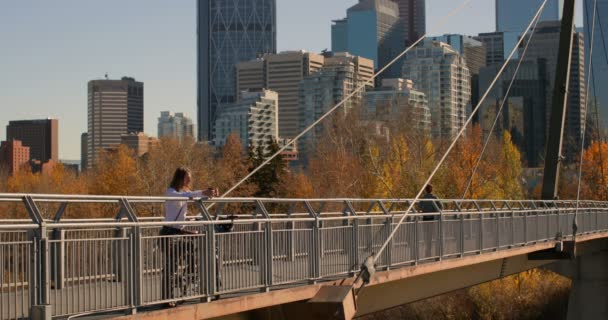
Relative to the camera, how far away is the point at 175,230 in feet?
46.9

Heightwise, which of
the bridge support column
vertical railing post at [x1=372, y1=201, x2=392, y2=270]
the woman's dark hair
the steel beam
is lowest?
the bridge support column

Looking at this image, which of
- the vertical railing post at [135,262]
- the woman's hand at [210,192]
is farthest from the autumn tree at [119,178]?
the vertical railing post at [135,262]

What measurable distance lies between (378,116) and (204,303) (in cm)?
A: 7324

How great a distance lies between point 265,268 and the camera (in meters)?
16.1

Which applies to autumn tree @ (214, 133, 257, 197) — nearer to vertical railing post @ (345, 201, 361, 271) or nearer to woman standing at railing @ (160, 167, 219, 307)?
vertical railing post @ (345, 201, 361, 271)

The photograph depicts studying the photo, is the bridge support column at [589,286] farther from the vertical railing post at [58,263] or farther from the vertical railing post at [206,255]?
the vertical railing post at [58,263]

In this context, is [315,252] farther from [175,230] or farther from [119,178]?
[119,178]

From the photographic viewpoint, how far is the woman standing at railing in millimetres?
13836

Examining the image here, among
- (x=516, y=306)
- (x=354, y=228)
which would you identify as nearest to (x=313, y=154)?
(x=516, y=306)

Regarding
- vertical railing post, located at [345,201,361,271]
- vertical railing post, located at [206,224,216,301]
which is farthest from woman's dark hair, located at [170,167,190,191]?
vertical railing post, located at [345,201,361,271]

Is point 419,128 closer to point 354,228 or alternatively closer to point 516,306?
point 516,306

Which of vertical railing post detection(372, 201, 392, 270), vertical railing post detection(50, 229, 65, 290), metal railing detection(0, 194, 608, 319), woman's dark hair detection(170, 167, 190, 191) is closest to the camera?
metal railing detection(0, 194, 608, 319)

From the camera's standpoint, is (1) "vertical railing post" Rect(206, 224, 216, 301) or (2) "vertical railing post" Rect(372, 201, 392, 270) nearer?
(1) "vertical railing post" Rect(206, 224, 216, 301)

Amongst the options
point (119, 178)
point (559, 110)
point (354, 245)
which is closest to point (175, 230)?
point (354, 245)
